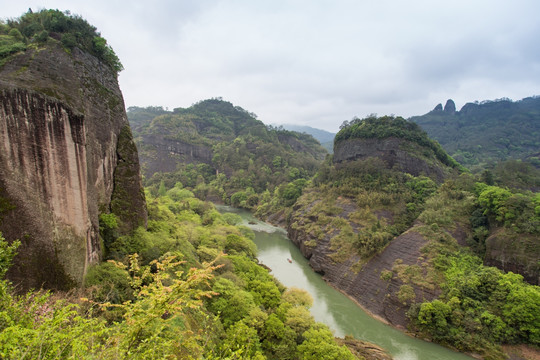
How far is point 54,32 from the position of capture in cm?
1501

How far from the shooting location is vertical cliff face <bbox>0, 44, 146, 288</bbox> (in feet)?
34.7

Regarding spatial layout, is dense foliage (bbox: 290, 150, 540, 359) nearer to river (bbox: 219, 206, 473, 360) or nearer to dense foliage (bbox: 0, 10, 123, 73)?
river (bbox: 219, 206, 473, 360)

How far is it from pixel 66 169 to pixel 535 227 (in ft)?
107

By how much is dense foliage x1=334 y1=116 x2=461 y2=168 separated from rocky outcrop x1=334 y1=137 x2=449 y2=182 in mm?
840

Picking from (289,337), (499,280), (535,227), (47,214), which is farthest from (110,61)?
(535,227)

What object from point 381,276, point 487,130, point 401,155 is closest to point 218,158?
point 401,155

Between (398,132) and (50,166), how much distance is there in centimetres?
4516

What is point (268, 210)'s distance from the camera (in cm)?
5816

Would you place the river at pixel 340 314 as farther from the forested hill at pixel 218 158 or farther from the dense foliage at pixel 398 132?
the forested hill at pixel 218 158

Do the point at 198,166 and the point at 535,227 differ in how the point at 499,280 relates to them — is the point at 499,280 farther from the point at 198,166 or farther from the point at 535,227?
the point at 198,166

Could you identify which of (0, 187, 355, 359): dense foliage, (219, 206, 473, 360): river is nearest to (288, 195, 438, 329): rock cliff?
(219, 206, 473, 360): river

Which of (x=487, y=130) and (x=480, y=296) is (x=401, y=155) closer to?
(x=480, y=296)

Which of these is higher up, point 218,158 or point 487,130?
point 487,130

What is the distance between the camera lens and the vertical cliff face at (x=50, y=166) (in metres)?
10.6
